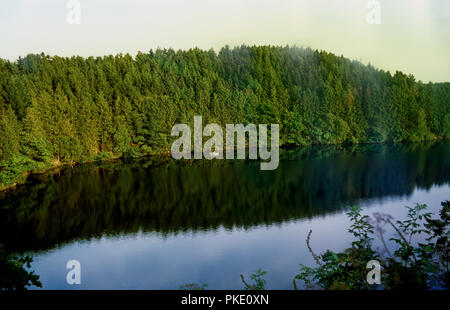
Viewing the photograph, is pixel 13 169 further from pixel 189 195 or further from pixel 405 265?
pixel 405 265

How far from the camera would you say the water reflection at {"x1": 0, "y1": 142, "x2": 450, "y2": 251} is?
2091cm

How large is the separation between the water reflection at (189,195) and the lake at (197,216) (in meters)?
0.07

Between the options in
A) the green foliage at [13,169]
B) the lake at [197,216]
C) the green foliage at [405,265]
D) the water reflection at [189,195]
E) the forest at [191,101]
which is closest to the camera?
the green foliage at [405,265]

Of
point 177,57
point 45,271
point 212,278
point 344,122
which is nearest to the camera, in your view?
point 212,278

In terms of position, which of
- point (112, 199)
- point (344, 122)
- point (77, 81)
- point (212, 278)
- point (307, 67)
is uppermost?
point (307, 67)

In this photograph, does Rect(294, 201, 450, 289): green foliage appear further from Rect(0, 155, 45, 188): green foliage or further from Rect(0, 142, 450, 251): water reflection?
Rect(0, 155, 45, 188): green foliage

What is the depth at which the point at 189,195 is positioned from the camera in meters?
27.3

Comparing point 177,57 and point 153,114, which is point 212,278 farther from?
point 177,57

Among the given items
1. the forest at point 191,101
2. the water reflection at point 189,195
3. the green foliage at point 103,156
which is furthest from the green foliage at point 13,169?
the green foliage at point 103,156

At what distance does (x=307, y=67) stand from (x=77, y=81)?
144 feet

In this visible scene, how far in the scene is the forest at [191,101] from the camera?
44406 mm

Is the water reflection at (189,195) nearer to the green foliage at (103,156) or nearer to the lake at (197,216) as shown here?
the lake at (197,216)

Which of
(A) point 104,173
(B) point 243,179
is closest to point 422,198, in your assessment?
(B) point 243,179

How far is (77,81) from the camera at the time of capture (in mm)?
54625
